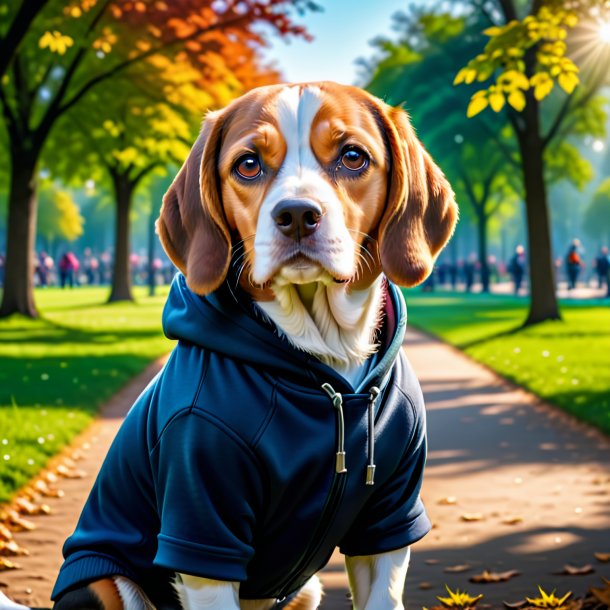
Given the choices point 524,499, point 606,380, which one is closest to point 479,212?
point 606,380

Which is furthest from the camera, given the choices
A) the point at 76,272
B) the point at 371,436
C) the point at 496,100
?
the point at 76,272

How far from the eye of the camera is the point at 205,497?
307 cm

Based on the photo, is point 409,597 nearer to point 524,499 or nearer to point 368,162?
point 524,499

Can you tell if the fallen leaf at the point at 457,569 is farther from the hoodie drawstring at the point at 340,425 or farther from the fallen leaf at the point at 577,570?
the hoodie drawstring at the point at 340,425

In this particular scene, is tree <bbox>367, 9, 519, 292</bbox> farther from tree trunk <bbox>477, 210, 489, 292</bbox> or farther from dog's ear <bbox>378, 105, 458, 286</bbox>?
dog's ear <bbox>378, 105, 458, 286</bbox>

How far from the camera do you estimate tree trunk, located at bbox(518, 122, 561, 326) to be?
19625 millimetres

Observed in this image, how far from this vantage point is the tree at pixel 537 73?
945cm

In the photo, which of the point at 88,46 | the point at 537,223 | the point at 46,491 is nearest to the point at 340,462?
the point at 46,491

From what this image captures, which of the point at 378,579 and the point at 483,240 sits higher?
the point at 483,240

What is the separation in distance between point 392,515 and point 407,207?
1.15 m

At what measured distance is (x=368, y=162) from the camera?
323 centimetres

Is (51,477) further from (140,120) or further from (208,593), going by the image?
(140,120)

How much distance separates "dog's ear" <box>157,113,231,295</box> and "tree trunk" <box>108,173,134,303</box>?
28060mm

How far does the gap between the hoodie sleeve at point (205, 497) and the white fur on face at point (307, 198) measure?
557mm
